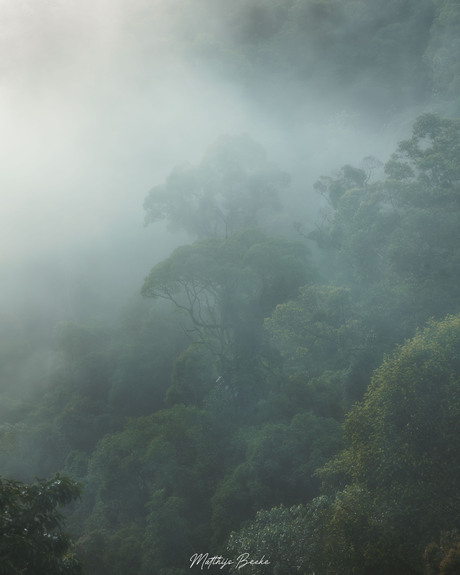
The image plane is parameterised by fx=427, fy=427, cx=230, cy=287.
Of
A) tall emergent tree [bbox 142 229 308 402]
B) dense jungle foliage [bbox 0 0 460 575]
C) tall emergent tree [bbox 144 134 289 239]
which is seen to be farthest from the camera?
tall emergent tree [bbox 144 134 289 239]

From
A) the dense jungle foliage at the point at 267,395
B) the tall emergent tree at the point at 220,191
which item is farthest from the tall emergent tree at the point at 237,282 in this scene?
the tall emergent tree at the point at 220,191

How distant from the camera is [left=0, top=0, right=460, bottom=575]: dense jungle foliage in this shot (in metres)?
11.8

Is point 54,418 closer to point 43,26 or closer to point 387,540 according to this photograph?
point 387,540

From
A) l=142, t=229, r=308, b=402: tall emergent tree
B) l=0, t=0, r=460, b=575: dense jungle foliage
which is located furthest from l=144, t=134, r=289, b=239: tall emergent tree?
l=142, t=229, r=308, b=402: tall emergent tree

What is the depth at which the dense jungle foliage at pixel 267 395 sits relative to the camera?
464 inches

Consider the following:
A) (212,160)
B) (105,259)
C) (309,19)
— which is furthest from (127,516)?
Answer: (309,19)

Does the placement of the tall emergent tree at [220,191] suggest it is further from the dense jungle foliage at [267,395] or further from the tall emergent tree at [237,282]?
the tall emergent tree at [237,282]

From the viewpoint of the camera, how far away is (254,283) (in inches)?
1203

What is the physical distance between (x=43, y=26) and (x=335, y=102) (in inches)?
5815

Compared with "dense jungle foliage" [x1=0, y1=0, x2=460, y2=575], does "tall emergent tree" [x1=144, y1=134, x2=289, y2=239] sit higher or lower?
higher

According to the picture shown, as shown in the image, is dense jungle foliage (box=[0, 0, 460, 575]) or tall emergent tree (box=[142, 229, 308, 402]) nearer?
dense jungle foliage (box=[0, 0, 460, 575])

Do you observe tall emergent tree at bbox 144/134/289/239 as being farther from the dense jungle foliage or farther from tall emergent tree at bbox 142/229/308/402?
tall emergent tree at bbox 142/229/308/402

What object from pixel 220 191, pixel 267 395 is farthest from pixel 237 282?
pixel 220 191

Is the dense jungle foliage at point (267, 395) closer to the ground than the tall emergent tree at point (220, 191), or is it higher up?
closer to the ground
